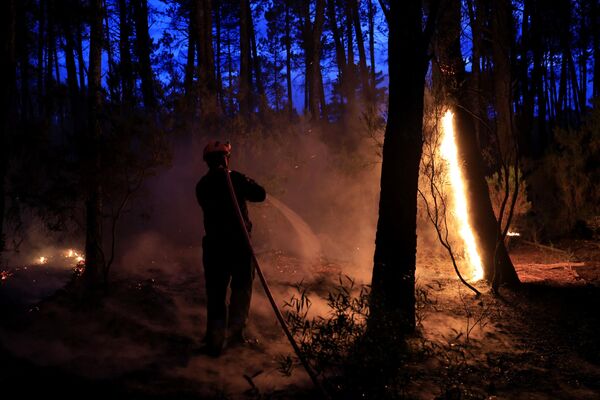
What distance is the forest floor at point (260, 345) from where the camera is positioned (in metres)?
3.44

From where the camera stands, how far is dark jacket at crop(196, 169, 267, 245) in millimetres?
4270

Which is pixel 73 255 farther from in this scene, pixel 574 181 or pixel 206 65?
pixel 574 181

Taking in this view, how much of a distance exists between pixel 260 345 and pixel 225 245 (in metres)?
1.12

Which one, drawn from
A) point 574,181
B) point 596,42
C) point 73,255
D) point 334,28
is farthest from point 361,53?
point 73,255

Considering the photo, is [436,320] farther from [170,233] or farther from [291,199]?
[291,199]

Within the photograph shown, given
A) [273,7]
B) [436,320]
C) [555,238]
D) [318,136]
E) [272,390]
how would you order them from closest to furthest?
[272,390] < [436,320] < [555,238] < [318,136] < [273,7]

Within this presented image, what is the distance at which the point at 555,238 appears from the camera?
33.9 feet

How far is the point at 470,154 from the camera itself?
22.9 feet

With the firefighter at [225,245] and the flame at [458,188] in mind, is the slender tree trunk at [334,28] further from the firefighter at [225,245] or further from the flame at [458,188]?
the firefighter at [225,245]

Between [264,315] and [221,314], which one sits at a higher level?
[221,314]

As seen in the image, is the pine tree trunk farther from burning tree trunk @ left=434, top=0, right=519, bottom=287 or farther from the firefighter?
burning tree trunk @ left=434, top=0, right=519, bottom=287

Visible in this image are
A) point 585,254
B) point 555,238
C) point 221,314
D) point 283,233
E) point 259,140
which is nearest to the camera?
point 221,314

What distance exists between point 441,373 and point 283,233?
5836 millimetres

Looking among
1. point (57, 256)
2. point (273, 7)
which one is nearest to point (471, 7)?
point (57, 256)
